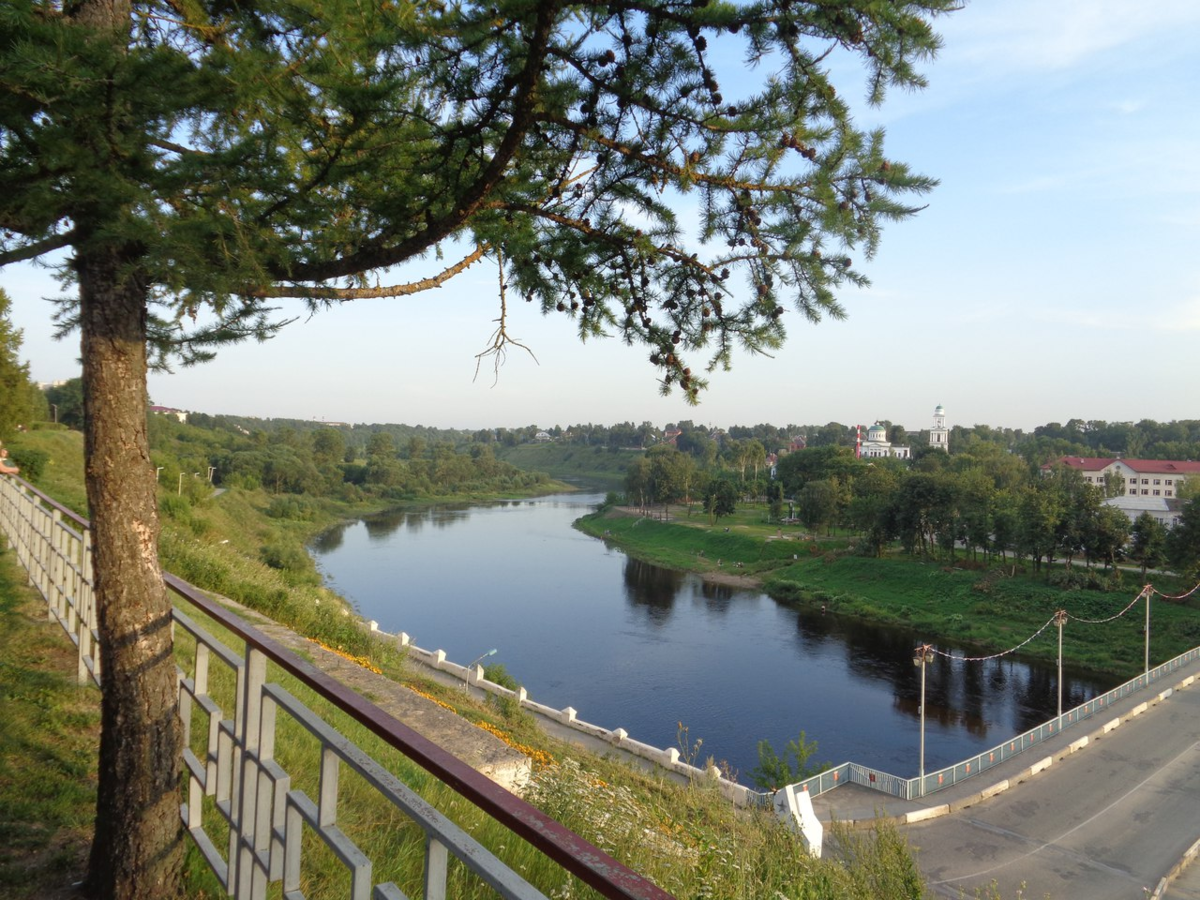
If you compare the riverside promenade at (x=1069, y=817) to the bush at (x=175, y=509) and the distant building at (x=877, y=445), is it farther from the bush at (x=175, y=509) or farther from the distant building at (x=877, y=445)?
the distant building at (x=877, y=445)

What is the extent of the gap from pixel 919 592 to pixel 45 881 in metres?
32.8

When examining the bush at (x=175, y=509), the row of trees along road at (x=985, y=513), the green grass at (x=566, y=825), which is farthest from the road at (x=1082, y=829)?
the row of trees along road at (x=985, y=513)

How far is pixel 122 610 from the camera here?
241cm

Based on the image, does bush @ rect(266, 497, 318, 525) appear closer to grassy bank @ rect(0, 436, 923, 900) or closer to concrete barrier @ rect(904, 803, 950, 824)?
concrete barrier @ rect(904, 803, 950, 824)

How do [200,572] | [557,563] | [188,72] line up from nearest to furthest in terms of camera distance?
[188,72] → [200,572] → [557,563]

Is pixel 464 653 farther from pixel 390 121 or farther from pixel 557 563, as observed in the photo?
pixel 390 121

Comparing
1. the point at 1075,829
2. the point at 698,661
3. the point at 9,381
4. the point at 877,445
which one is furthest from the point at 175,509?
the point at 877,445

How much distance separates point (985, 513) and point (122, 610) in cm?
3586

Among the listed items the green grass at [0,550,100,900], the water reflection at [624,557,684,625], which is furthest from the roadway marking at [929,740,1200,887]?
the water reflection at [624,557,684,625]

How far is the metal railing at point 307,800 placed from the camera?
96cm

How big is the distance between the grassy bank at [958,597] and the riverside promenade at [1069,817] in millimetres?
8992

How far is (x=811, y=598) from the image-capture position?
31938 mm

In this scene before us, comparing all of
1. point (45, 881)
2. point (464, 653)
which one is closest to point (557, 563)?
point (464, 653)

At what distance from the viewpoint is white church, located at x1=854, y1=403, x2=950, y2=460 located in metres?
80.8
